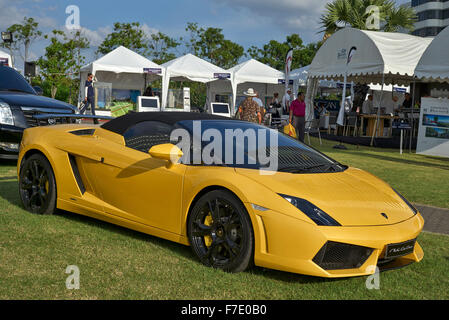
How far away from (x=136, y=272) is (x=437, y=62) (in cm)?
1407

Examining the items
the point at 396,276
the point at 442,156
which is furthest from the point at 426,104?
the point at 396,276

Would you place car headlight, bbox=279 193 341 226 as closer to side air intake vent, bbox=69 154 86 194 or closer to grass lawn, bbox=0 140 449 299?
grass lawn, bbox=0 140 449 299

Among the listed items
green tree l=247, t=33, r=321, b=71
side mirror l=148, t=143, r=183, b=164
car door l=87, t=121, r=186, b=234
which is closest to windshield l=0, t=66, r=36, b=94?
car door l=87, t=121, r=186, b=234

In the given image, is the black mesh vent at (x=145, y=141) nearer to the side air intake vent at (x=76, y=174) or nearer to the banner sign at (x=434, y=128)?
the side air intake vent at (x=76, y=174)

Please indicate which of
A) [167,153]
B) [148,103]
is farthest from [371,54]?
[167,153]

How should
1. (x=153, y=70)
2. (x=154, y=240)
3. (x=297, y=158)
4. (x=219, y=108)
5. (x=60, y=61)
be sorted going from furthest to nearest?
(x=60, y=61) → (x=153, y=70) → (x=219, y=108) → (x=154, y=240) → (x=297, y=158)

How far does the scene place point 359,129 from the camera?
71.4 feet

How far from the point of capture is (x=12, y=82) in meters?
10.6

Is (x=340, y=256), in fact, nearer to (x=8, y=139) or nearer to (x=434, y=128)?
(x=8, y=139)

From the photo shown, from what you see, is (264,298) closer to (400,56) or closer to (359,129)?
(400,56)

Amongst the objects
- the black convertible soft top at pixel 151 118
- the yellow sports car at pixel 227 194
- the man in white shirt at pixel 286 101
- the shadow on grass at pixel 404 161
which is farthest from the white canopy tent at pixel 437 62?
the black convertible soft top at pixel 151 118

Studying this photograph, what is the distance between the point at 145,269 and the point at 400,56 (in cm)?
1647

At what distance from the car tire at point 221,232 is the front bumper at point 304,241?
0.27 ft

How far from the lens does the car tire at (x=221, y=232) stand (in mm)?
3727
